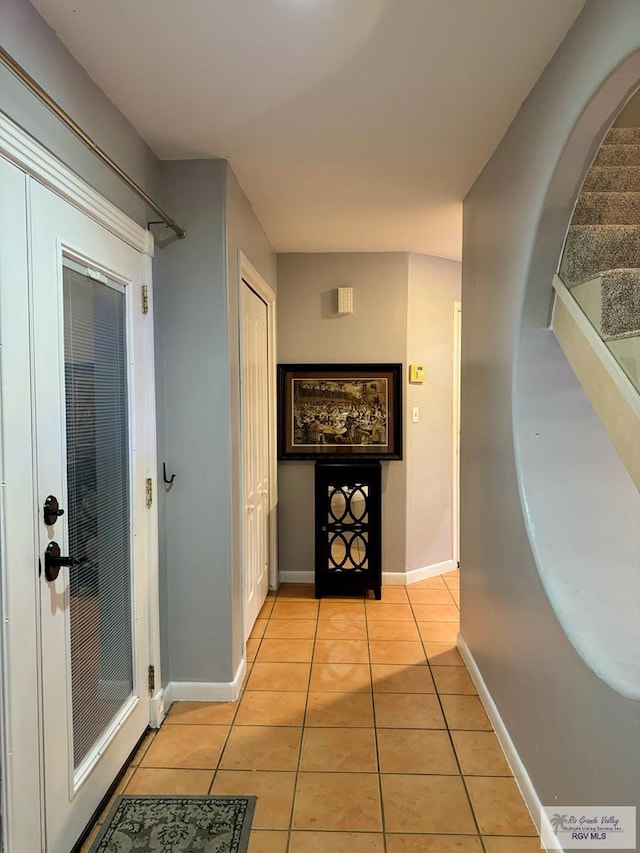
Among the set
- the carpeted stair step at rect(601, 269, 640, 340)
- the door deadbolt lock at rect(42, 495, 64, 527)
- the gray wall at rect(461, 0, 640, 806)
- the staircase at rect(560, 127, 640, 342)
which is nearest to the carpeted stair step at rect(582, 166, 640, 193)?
the staircase at rect(560, 127, 640, 342)

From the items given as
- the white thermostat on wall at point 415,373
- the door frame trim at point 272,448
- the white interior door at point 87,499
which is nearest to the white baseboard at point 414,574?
the door frame trim at point 272,448

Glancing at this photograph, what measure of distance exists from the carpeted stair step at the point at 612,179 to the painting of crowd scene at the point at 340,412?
2122 mm

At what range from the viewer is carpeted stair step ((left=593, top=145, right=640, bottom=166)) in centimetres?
202

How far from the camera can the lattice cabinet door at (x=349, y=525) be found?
3.74 m

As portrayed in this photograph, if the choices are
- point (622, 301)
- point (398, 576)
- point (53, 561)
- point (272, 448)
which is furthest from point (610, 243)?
point (398, 576)

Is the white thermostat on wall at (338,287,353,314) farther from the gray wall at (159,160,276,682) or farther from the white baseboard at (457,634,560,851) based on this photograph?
the white baseboard at (457,634,560,851)

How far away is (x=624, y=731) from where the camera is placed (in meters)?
1.27

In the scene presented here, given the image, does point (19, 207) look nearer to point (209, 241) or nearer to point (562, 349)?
point (209, 241)

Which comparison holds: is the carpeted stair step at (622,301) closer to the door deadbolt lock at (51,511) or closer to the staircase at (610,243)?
the staircase at (610,243)

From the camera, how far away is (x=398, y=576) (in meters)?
4.02

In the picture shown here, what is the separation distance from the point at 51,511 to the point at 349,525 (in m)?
2.48

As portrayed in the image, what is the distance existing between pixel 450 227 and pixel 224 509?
2155 mm

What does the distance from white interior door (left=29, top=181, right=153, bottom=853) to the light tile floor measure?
12.9 inches

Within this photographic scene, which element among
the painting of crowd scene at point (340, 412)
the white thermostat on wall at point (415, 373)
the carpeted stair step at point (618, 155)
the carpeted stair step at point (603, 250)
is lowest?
the painting of crowd scene at point (340, 412)
